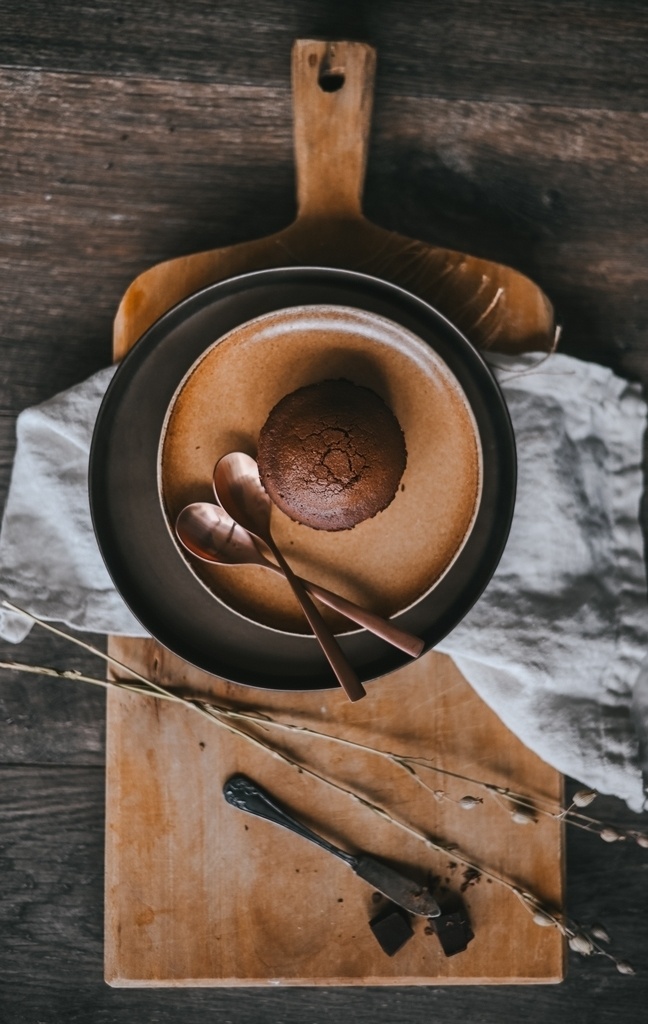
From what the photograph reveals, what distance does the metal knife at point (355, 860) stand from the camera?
44.9 inches

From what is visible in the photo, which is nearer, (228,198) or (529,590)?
(529,590)

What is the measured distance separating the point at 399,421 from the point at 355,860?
0.63 meters

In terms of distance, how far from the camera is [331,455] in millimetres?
983

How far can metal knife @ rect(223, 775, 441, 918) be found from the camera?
3.74ft

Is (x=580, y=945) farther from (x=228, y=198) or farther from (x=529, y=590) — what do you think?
(x=228, y=198)

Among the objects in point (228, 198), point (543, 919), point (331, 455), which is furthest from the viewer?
point (228, 198)

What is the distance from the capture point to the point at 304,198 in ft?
3.80

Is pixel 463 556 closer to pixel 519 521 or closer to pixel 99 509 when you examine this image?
pixel 519 521

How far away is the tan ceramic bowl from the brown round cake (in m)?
0.04

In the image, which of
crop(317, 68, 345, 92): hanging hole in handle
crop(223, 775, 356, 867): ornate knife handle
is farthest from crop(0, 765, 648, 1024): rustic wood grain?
crop(317, 68, 345, 92): hanging hole in handle

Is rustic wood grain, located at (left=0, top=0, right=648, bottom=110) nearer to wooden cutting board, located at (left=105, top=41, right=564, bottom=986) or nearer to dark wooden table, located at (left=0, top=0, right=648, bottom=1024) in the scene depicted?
dark wooden table, located at (left=0, top=0, right=648, bottom=1024)

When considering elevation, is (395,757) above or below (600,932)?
above

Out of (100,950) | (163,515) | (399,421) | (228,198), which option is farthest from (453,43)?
(100,950)

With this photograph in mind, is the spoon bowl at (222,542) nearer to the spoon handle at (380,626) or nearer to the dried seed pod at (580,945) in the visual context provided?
the spoon handle at (380,626)
